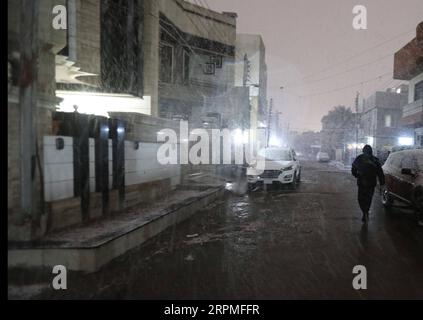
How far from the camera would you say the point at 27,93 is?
545 cm

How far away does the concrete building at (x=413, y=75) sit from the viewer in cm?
2338

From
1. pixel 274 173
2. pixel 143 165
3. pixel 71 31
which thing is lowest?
pixel 274 173

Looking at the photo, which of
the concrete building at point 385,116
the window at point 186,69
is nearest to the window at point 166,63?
the window at point 186,69

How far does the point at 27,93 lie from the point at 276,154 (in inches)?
492

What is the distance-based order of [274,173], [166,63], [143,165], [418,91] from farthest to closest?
1. [418,91]
2. [166,63]
3. [274,173]
4. [143,165]

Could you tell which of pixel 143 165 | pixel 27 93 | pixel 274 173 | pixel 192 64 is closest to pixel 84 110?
pixel 143 165

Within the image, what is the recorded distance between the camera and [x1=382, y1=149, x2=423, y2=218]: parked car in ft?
27.5

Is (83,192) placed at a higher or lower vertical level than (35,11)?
lower

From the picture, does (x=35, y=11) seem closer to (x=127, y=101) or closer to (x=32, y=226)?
(x=32, y=226)

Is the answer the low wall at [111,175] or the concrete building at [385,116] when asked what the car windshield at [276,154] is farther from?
the concrete building at [385,116]

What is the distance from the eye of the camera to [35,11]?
18.0 ft

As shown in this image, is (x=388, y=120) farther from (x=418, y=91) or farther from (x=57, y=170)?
(x=57, y=170)

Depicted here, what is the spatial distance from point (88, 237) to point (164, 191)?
5.57 m
